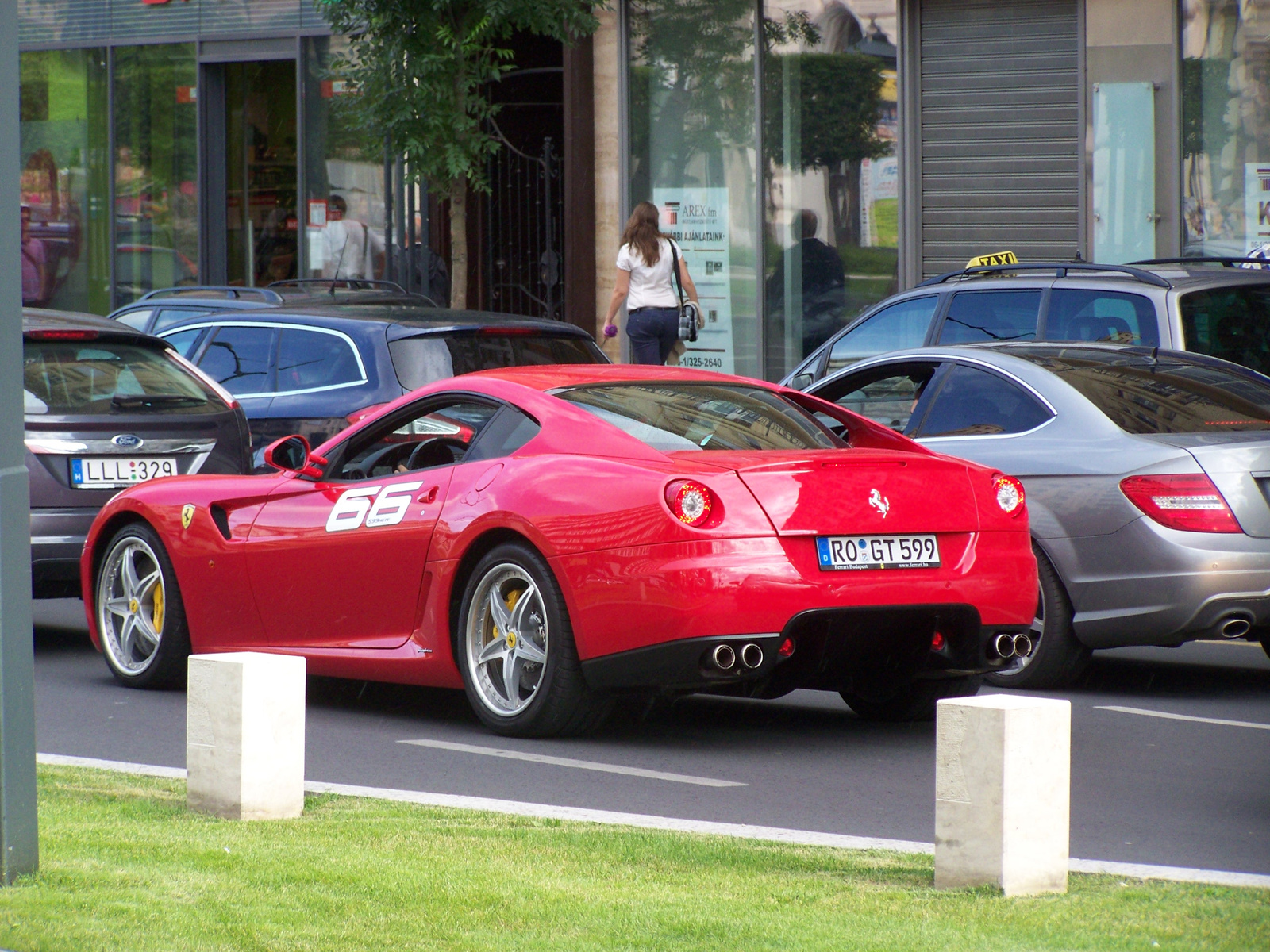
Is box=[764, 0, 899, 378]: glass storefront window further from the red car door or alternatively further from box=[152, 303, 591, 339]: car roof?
the red car door

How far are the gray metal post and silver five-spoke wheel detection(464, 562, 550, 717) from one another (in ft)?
8.29

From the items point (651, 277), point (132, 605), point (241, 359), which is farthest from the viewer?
point (651, 277)

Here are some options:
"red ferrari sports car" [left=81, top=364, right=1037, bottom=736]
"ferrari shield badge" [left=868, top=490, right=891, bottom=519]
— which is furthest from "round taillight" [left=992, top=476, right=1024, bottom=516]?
"ferrari shield badge" [left=868, top=490, right=891, bottom=519]

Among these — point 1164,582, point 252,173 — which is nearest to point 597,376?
point 1164,582

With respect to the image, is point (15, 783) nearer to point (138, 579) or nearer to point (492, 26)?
point (138, 579)

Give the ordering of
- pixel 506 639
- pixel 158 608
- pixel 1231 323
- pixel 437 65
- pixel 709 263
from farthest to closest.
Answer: pixel 709 263, pixel 437 65, pixel 1231 323, pixel 158 608, pixel 506 639

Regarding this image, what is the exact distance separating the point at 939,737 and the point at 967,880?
0.35 meters

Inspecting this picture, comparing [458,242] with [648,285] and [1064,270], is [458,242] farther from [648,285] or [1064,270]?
[1064,270]

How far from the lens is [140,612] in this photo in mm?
8766

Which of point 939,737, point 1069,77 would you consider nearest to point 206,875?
point 939,737

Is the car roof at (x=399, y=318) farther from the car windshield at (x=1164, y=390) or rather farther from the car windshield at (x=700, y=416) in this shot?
the car windshield at (x=700, y=416)

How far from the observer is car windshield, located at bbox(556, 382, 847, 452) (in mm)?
7156

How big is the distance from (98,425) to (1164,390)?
202 inches

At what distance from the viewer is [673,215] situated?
63.9 ft
